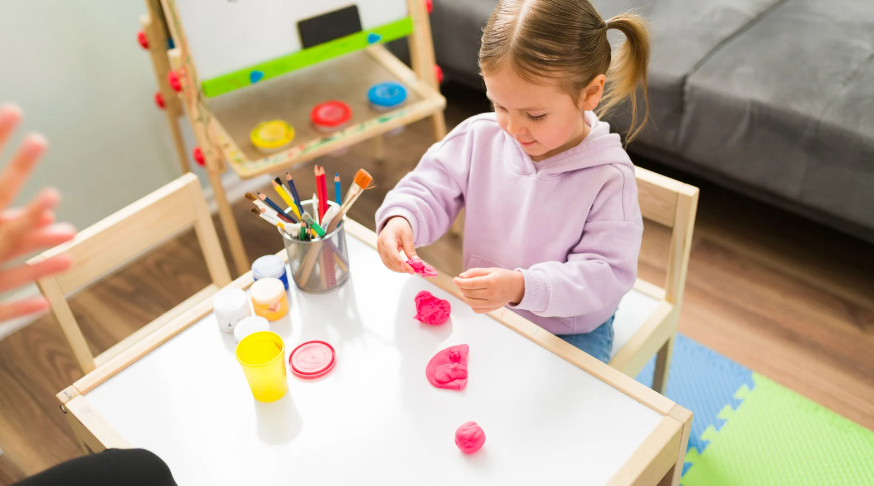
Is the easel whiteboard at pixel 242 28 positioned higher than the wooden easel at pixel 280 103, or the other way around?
the easel whiteboard at pixel 242 28

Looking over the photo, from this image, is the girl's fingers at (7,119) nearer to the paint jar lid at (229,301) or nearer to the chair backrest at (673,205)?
the paint jar lid at (229,301)

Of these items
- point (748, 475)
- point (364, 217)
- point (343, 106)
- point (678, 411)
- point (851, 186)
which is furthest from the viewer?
point (364, 217)

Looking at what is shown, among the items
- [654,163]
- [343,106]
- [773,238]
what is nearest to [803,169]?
[773,238]

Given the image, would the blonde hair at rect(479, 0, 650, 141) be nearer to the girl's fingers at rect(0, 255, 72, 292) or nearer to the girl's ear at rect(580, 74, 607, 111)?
the girl's ear at rect(580, 74, 607, 111)

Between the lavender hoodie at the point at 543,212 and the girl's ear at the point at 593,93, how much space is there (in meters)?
0.07

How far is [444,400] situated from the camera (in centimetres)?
83

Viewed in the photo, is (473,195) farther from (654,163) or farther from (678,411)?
(654,163)

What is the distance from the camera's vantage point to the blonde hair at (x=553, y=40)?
87 cm

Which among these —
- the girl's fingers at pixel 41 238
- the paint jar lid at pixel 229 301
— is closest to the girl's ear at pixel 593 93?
the paint jar lid at pixel 229 301

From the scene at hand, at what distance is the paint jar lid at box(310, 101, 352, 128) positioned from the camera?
64.4 inches

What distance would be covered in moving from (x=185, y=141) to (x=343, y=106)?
551mm

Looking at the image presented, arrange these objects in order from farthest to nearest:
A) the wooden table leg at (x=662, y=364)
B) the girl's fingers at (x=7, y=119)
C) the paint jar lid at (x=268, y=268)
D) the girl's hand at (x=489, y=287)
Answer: the wooden table leg at (x=662, y=364)
the paint jar lid at (x=268, y=268)
the girl's hand at (x=489, y=287)
the girl's fingers at (x=7, y=119)

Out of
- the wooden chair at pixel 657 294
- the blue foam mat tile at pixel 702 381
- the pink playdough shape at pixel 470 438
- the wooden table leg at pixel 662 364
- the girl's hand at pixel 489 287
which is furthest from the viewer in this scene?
the blue foam mat tile at pixel 702 381

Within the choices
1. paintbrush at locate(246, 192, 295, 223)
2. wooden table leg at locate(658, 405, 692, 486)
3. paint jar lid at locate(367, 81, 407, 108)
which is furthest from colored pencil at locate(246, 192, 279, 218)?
paint jar lid at locate(367, 81, 407, 108)
